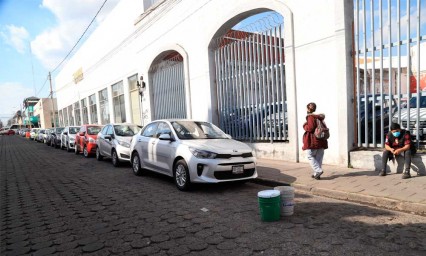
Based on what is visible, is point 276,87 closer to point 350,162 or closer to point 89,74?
point 350,162

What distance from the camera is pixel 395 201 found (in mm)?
4820

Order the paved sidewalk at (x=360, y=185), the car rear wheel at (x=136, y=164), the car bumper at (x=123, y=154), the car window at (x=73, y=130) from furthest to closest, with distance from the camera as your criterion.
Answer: the car window at (x=73, y=130) → the car bumper at (x=123, y=154) → the car rear wheel at (x=136, y=164) → the paved sidewalk at (x=360, y=185)

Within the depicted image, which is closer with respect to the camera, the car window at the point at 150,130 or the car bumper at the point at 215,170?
the car bumper at the point at 215,170

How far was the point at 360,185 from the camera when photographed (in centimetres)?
587

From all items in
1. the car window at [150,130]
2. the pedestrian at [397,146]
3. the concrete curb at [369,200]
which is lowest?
the concrete curb at [369,200]

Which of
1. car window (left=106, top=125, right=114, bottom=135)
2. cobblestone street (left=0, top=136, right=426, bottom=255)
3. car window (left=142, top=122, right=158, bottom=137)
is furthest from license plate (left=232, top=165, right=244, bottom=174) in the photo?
car window (left=106, top=125, right=114, bottom=135)

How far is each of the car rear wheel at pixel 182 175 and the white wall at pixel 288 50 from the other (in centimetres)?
372

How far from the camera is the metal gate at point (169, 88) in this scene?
14.6 m

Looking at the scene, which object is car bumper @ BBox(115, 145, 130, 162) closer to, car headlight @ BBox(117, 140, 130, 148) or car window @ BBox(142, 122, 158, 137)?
car headlight @ BBox(117, 140, 130, 148)

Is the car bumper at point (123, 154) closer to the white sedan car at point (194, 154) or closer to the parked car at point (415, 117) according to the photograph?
the white sedan car at point (194, 154)

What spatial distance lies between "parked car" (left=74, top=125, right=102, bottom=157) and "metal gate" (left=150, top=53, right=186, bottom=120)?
354 cm

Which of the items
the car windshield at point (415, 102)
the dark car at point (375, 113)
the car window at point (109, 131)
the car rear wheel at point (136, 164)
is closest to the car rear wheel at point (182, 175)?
the car rear wheel at point (136, 164)

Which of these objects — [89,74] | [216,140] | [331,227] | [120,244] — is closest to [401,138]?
[331,227]

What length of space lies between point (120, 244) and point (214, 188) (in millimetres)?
3079
